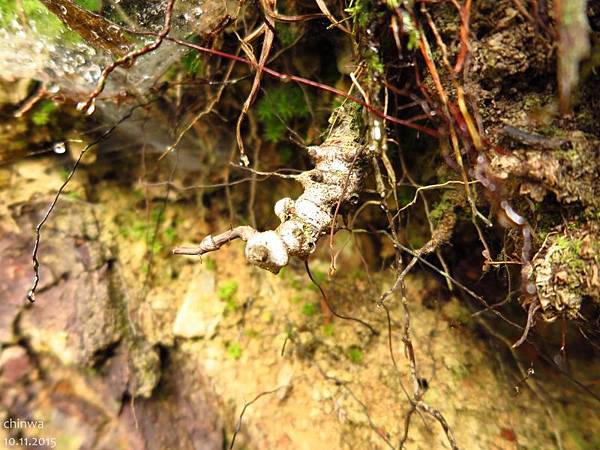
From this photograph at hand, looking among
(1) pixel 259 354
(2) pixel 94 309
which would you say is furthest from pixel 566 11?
(2) pixel 94 309

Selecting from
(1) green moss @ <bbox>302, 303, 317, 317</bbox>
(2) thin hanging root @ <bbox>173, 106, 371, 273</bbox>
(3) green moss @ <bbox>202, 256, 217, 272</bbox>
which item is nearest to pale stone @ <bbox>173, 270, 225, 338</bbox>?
(3) green moss @ <bbox>202, 256, 217, 272</bbox>

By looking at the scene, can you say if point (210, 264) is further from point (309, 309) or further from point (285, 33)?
point (285, 33)

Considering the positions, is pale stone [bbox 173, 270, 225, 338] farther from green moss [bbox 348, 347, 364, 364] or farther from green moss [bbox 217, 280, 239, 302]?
green moss [bbox 348, 347, 364, 364]

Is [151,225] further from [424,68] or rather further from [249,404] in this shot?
[424,68]

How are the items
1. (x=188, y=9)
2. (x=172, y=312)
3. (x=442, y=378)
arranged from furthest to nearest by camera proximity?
(x=172, y=312), (x=442, y=378), (x=188, y=9)

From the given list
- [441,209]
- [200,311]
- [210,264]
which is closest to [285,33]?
[441,209]

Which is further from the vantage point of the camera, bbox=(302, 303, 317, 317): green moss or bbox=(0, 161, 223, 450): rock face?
bbox=(302, 303, 317, 317): green moss
